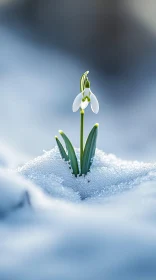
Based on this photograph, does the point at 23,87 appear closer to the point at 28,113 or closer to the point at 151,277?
the point at 28,113

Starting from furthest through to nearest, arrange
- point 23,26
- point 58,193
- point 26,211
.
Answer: point 23,26
point 58,193
point 26,211

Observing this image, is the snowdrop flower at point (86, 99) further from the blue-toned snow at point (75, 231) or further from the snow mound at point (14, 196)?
the snow mound at point (14, 196)

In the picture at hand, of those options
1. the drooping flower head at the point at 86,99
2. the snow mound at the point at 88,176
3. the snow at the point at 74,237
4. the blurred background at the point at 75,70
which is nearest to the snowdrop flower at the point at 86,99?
the drooping flower head at the point at 86,99

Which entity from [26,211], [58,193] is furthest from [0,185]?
[58,193]

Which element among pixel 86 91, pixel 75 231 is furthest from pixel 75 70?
pixel 75 231

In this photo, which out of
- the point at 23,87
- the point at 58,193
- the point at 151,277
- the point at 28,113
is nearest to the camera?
the point at 151,277

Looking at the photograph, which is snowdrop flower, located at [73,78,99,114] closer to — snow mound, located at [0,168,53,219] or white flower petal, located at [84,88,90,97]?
white flower petal, located at [84,88,90,97]

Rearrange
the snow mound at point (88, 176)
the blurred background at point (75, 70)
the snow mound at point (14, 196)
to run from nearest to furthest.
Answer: the snow mound at point (14, 196), the snow mound at point (88, 176), the blurred background at point (75, 70)

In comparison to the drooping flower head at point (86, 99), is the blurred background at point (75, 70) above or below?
above
